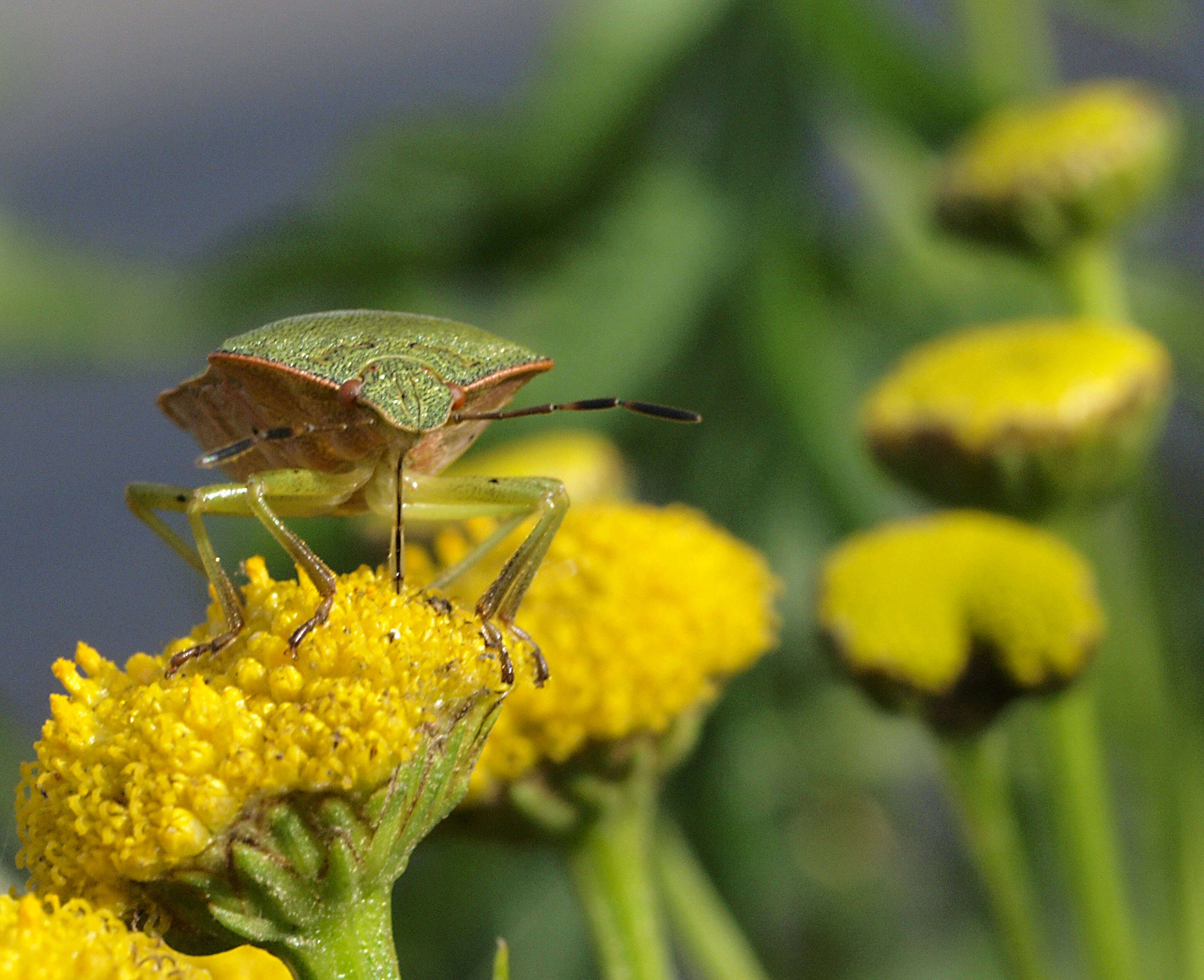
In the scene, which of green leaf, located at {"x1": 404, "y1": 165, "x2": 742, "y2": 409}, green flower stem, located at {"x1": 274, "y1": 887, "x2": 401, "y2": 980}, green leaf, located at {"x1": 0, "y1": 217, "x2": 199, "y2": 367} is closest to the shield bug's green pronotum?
green flower stem, located at {"x1": 274, "y1": 887, "x2": 401, "y2": 980}

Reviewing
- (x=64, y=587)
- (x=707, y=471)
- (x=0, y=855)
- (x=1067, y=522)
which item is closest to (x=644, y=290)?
(x=707, y=471)

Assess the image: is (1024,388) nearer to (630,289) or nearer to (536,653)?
(536,653)

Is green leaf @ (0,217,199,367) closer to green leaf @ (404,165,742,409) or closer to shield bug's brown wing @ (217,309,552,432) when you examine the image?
green leaf @ (404,165,742,409)

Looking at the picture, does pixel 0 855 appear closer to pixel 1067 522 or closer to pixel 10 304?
pixel 1067 522

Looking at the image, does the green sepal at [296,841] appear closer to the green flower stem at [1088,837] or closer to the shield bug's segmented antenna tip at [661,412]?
the shield bug's segmented antenna tip at [661,412]

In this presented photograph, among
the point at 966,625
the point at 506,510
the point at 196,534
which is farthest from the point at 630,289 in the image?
the point at 196,534

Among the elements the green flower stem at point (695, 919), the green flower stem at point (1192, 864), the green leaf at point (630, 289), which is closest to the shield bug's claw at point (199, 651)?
the green flower stem at point (695, 919)
